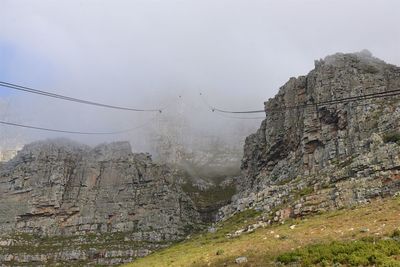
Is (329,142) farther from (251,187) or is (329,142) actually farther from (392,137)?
(251,187)

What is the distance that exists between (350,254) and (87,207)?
6449 inches

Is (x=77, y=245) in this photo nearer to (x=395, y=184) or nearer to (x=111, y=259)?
(x=111, y=259)

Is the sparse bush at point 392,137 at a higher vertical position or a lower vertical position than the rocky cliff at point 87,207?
higher

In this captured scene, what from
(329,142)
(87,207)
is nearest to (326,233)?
(329,142)

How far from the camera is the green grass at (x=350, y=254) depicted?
22219 mm

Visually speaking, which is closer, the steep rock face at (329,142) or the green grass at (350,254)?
the green grass at (350,254)

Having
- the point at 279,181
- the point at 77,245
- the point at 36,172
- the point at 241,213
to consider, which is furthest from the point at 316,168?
the point at 36,172

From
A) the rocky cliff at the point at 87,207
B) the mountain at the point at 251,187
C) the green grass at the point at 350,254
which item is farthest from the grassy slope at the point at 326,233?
the rocky cliff at the point at 87,207

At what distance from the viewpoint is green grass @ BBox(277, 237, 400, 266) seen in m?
22.2

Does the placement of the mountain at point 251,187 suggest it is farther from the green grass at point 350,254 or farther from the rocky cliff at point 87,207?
the green grass at point 350,254

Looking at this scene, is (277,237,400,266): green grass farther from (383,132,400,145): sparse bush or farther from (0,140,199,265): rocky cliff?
(0,140,199,265): rocky cliff

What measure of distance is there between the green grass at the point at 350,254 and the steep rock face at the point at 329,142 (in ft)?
62.7

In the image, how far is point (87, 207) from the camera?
177 m

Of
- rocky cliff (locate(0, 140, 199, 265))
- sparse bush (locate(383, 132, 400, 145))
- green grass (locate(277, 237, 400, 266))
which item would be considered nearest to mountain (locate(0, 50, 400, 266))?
sparse bush (locate(383, 132, 400, 145))
